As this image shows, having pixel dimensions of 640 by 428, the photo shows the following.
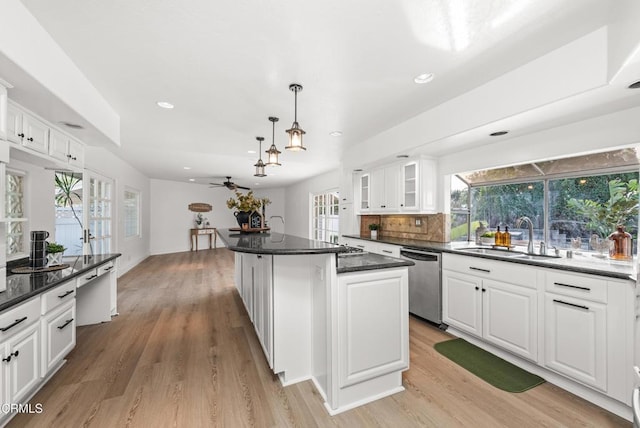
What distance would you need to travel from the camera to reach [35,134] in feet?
7.16

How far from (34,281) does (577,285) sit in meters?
3.88

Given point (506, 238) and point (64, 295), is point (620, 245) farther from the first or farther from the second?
point (64, 295)

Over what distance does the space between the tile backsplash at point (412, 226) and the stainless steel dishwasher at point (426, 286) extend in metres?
0.68

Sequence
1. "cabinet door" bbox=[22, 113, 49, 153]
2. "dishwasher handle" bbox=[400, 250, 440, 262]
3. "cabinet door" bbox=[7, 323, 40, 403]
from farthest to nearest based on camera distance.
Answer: "dishwasher handle" bbox=[400, 250, 440, 262] → "cabinet door" bbox=[22, 113, 49, 153] → "cabinet door" bbox=[7, 323, 40, 403]

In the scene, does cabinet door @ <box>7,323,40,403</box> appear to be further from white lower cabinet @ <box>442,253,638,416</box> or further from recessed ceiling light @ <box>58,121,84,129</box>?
white lower cabinet @ <box>442,253,638,416</box>

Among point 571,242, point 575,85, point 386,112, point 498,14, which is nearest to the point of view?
point 498,14

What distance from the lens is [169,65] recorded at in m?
2.04

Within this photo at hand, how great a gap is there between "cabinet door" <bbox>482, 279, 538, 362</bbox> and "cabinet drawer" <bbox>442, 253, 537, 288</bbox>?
5 centimetres

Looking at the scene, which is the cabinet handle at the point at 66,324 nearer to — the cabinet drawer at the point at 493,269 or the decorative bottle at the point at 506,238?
the cabinet drawer at the point at 493,269

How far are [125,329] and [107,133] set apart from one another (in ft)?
6.96

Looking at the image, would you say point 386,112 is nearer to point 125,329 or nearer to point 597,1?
point 597,1

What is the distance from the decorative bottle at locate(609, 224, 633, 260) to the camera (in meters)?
2.21

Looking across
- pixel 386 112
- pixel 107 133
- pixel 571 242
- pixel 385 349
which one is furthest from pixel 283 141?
pixel 571 242

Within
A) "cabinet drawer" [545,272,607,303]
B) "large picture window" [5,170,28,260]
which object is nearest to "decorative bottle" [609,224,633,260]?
"cabinet drawer" [545,272,607,303]
